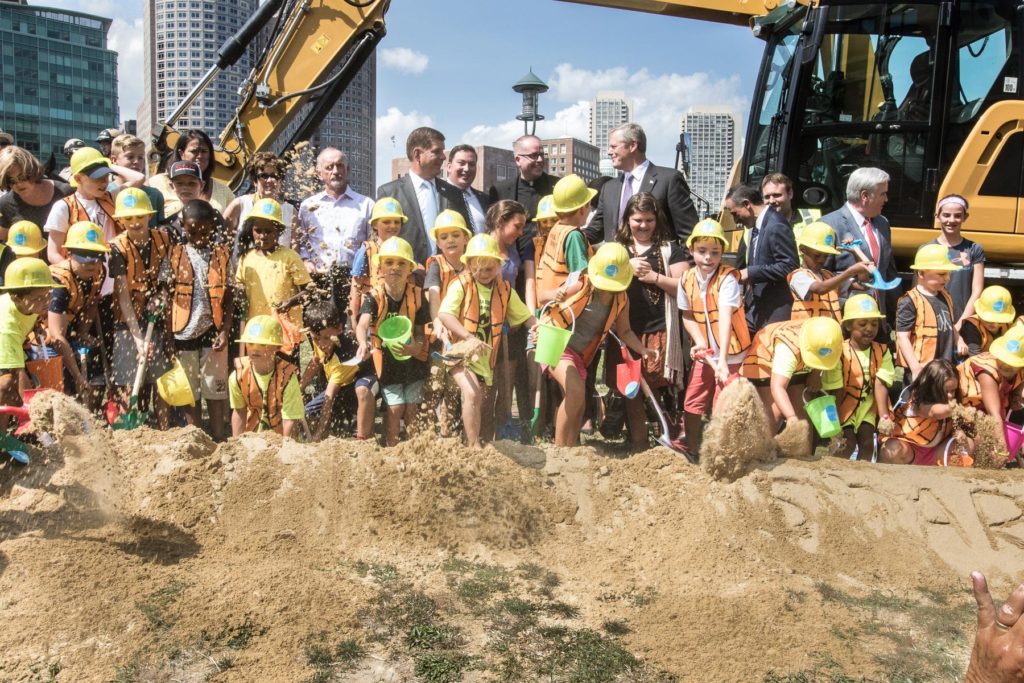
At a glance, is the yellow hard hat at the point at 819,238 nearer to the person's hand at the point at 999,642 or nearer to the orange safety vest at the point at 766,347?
the orange safety vest at the point at 766,347

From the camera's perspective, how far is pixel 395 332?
5.79m

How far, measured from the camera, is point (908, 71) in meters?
7.77

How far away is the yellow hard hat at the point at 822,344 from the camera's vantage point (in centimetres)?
562

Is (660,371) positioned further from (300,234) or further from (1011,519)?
(300,234)

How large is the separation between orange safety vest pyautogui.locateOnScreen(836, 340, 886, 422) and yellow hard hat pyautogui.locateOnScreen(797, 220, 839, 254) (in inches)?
24.6

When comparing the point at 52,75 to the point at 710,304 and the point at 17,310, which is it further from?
the point at 710,304

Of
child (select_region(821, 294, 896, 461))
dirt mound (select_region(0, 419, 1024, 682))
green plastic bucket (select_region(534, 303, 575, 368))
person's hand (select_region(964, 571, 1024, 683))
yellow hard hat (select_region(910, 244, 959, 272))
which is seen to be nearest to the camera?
person's hand (select_region(964, 571, 1024, 683))

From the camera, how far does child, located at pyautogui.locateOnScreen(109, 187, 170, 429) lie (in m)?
5.96

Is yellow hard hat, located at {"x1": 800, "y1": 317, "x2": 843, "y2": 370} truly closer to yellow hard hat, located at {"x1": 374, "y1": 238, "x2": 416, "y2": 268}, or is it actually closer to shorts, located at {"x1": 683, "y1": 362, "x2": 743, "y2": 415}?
shorts, located at {"x1": 683, "y1": 362, "x2": 743, "y2": 415}

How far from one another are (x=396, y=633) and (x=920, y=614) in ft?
8.27

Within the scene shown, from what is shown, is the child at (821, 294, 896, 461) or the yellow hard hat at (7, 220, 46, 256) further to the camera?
the child at (821, 294, 896, 461)

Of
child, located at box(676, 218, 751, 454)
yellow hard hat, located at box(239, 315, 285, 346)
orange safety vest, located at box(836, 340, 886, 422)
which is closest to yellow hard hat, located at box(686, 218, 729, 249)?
child, located at box(676, 218, 751, 454)

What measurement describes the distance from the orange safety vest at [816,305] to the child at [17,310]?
4466mm

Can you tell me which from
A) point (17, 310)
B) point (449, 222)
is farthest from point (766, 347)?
point (17, 310)
